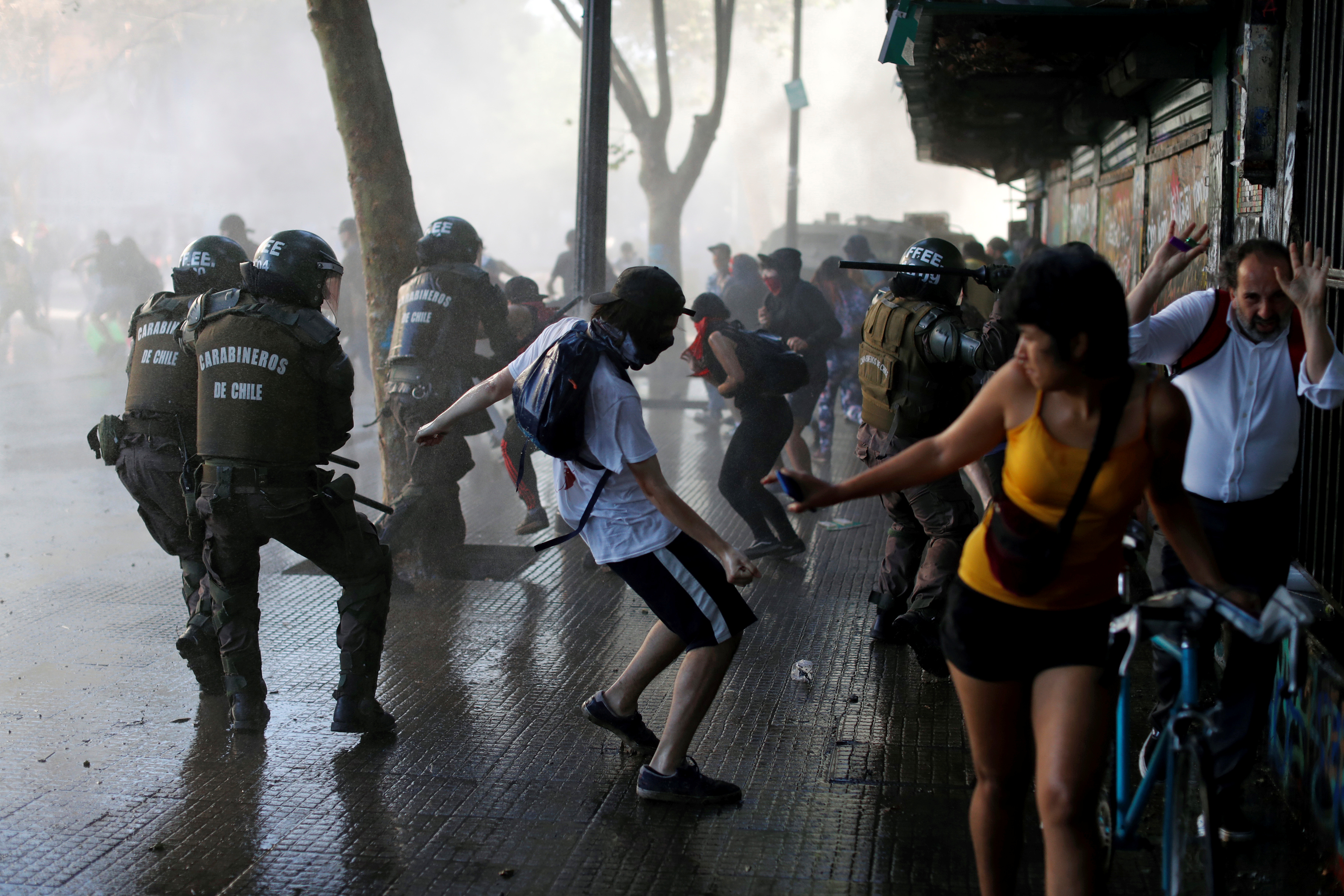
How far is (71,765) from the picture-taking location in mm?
4098

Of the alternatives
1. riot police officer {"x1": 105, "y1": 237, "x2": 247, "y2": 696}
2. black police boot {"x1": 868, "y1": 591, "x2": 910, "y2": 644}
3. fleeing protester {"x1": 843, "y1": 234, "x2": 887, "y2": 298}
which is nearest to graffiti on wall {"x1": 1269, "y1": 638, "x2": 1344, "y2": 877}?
black police boot {"x1": 868, "y1": 591, "x2": 910, "y2": 644}

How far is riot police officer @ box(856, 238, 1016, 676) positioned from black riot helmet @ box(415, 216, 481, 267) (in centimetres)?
260

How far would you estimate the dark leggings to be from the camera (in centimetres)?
704

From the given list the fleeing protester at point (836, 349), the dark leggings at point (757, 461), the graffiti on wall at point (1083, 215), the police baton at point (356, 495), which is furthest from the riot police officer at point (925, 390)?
the fleeing protester at point (836, 349)

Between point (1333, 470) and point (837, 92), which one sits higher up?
point (837, 92)

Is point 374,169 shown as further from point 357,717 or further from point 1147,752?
point 1147,752

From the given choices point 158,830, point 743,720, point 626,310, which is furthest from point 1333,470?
point 158,830

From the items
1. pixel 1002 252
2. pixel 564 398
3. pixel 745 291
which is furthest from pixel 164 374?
pixel 1002 252

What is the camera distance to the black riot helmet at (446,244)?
260 inches

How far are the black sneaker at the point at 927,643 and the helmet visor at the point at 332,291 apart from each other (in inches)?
105

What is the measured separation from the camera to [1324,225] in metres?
4.35

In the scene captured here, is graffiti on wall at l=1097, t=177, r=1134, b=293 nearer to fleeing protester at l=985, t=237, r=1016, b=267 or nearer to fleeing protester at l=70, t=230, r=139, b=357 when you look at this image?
fleeing protester at l=985, t=237, r=1016, b=267

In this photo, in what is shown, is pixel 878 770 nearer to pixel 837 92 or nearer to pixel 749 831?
pixel 749 831

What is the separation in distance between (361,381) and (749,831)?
43.6 feet
